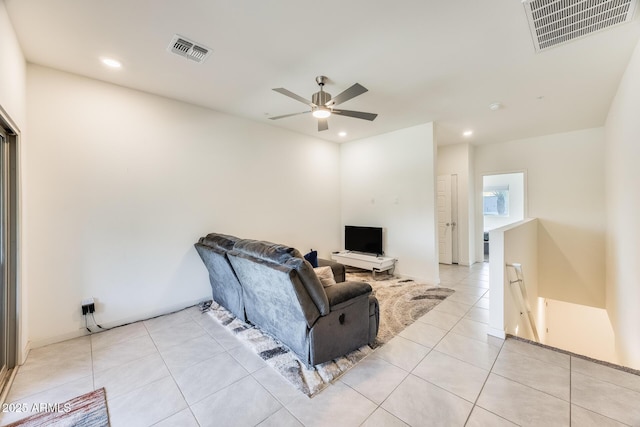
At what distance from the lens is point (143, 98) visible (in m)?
3.31

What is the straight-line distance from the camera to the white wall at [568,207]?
486cm

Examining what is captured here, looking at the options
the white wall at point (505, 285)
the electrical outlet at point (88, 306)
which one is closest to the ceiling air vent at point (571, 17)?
the white wall at point (505, 285)

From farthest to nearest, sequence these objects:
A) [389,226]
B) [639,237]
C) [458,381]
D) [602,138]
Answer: [389,226] < [602,138] < [639,237] < [458,381]

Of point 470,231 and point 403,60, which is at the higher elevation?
point 403,60

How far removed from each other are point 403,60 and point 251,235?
3.30 meters

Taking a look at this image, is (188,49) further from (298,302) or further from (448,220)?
(448,220)

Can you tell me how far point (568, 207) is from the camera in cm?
514

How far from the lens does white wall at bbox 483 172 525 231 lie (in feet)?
21.0

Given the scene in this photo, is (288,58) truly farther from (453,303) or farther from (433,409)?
(453,303)

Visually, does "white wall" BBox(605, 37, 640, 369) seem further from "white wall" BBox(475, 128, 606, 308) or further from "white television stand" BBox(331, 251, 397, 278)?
"white television stand" BBox(331, 251, 397, 278)

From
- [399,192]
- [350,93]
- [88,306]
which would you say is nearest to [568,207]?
[399,192]

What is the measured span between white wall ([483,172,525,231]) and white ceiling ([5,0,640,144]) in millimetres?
2909

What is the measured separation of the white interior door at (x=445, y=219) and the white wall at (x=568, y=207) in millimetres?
1315

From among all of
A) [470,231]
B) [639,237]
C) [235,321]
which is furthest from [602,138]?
[235,321]
